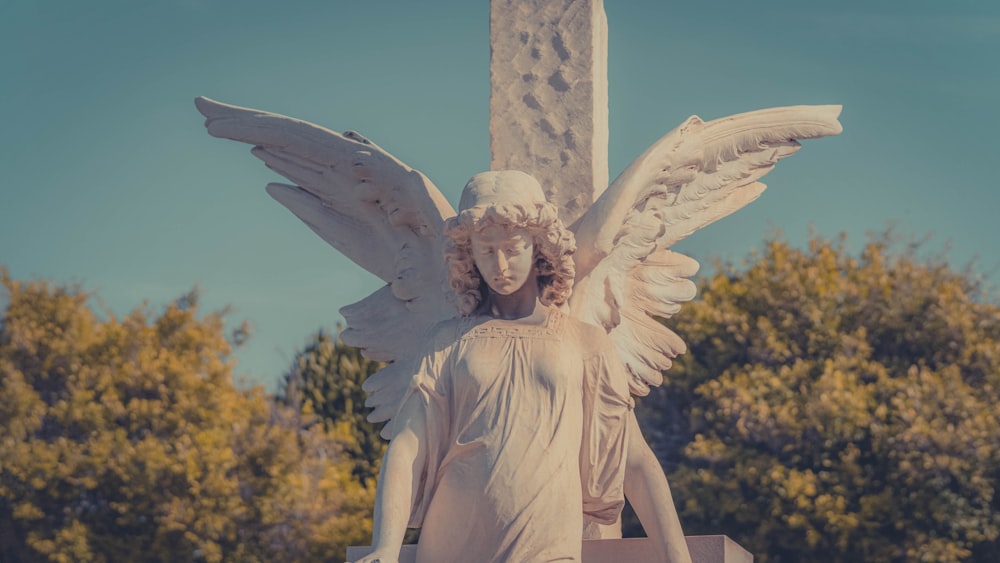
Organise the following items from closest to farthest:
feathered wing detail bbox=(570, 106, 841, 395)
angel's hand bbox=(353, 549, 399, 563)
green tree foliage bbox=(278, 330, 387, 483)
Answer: angel's hand bbox=(353, 549, 399, 563), feathered wing detail bbox=(570, 106, 841, 395), green tree foliage bbox=(278, 330, 387, 483)

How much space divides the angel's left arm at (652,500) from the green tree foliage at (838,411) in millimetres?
12070

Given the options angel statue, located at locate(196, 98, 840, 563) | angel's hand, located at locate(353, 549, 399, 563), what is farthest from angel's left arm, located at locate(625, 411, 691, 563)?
angel's hand, located at locate(353, 549, 399, 563)

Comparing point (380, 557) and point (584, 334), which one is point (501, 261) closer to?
point (584, 334)

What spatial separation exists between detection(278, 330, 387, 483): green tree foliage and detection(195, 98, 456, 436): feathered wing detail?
49.0 ft

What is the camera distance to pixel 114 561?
71.8 ft

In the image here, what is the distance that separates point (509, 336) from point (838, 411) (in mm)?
13062

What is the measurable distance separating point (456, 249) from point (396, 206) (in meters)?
1.05

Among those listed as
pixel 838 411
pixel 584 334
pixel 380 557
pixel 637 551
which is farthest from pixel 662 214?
pixel 838 411

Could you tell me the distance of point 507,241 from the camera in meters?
7.73

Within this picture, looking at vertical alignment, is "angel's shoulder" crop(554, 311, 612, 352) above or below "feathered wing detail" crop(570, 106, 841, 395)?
below

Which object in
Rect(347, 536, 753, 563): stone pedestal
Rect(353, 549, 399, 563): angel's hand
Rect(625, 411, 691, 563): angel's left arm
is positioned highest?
Rect(625, 411, 691, 563): angel's left arm

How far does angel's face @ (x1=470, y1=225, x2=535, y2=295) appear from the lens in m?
7.73

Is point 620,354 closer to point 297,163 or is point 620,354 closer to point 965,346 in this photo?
point 297,163

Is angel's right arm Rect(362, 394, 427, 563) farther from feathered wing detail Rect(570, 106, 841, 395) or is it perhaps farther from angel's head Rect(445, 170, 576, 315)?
feathered wing detail Rect(570, 106, 841, 395)
